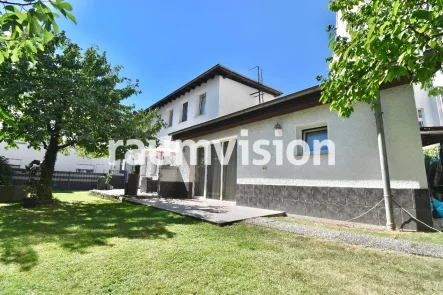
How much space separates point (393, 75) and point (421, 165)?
10.8 ft

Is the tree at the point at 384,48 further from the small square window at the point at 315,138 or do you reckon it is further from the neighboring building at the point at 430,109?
the neighboring building at the point at 430,109

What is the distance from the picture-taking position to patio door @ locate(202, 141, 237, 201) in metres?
8.88

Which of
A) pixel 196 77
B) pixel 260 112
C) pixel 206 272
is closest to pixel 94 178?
pixel 196 77

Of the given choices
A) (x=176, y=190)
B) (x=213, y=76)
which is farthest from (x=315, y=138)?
(x=213, y=76)

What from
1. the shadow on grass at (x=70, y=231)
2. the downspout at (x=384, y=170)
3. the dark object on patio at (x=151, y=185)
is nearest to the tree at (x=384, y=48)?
the downspout at (x=384, y=170)

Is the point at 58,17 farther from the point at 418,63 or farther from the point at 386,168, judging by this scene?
the point at 386,168

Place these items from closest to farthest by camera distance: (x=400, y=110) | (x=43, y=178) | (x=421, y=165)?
1. (x=421, y=165)
2. (x=400, y=110)
3. (x=43, y=178)

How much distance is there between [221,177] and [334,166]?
474 cm

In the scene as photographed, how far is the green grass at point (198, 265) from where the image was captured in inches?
88.9

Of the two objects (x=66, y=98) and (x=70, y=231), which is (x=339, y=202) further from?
(x=66, y=98)

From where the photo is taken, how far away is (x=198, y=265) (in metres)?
2.80

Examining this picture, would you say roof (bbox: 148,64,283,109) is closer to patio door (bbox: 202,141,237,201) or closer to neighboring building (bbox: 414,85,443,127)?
patio door (bbox: 202,141,237,201)

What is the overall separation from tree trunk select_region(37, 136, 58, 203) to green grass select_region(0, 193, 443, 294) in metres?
5.02

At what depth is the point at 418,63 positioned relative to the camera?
9.28ft
